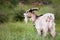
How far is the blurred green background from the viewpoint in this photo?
2.90 metres

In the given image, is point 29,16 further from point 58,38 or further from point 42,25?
point 58,38

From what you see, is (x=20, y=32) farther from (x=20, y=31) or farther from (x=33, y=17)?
(x=33, y=17)

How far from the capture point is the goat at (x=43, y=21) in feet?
9.46

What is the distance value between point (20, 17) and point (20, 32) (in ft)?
0.62

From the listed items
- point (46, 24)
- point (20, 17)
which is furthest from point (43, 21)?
point (20, 17)

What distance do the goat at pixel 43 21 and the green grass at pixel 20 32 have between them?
0.19 feet

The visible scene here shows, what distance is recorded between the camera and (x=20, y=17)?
2930 millimetres

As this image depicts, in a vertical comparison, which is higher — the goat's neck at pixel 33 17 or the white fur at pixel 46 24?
the goat's neck at pixel 33 17

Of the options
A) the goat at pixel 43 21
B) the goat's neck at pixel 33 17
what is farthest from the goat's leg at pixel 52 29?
the goat's neck at pixel 33 17

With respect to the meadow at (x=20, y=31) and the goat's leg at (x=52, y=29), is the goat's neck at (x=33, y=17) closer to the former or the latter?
the meadow at (x=20, y=31)

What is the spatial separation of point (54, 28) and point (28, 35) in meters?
0.34

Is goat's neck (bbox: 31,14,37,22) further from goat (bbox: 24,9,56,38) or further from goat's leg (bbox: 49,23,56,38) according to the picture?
goat's leg (bbox: 49,23,56,38)

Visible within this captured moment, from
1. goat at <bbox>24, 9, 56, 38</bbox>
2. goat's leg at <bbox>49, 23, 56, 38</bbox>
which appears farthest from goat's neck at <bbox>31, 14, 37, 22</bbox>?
goat's leg at <bbox>49, 23, 56, 38</bbox>

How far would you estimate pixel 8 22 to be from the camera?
2945 millimetres
